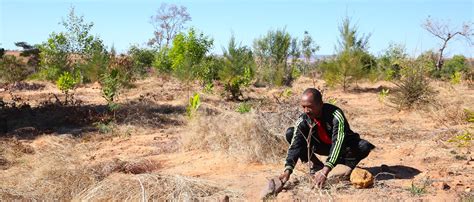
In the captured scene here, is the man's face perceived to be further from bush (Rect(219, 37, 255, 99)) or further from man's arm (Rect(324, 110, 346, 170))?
bush (Rect(219, 37, 255, 99))

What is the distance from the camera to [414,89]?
9.24 metres

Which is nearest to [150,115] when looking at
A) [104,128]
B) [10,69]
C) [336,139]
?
[104,128]

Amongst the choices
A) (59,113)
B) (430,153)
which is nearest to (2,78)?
(59,113)

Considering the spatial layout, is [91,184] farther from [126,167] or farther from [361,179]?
[361,179]

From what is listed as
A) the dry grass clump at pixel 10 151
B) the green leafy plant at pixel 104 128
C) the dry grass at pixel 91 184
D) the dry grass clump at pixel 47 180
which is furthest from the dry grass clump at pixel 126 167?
the green leafy plant at pixel 104 128

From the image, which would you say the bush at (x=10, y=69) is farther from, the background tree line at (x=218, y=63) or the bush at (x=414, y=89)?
the bush at (x=414, y=89)

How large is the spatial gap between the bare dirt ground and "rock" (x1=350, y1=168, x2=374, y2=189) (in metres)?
0.06

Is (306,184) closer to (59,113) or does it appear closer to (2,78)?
(59,113)

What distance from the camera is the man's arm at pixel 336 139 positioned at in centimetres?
370

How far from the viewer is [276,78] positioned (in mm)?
16578

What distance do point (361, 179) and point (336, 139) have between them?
0.44m

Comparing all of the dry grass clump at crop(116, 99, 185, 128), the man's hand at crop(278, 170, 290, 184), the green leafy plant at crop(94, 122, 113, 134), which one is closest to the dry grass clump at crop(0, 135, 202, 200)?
the man's hand at crop(278, 170, 290, 184)

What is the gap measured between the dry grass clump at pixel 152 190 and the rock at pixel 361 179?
39.3 inches

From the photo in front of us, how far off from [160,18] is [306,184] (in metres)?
35.8
